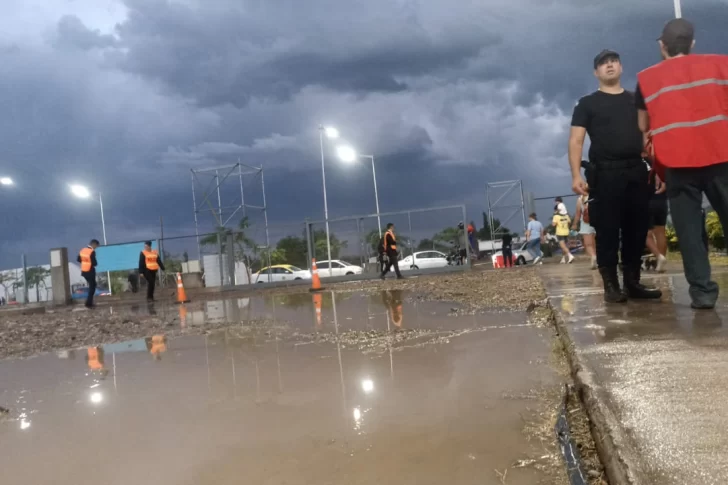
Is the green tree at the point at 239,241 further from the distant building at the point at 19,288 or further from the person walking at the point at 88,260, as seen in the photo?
the distant building at the point at 19,288

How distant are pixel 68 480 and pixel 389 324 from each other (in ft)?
12.9

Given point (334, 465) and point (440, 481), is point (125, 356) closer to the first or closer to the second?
point (334, 465)

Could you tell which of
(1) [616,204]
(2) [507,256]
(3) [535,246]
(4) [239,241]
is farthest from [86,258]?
(1) [616,204]

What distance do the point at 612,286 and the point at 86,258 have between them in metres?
14.8

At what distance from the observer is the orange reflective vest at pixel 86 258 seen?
611 inches

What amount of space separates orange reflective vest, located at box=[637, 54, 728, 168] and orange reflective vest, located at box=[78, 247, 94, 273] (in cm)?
1525

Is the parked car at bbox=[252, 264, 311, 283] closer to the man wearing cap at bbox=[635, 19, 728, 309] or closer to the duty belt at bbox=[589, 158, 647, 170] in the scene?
the duty belt at bbox=[589, 158, 647, 170]

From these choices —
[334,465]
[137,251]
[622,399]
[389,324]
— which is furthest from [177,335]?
[137,251]

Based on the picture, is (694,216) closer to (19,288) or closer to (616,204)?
(616,204)

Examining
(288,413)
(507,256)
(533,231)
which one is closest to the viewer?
(288,413)

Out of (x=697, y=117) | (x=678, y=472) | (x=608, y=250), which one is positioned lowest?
(x=678, y=472)

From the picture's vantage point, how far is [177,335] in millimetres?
6582

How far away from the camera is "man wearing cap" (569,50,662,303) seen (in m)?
4.18

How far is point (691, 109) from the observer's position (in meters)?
3.48
